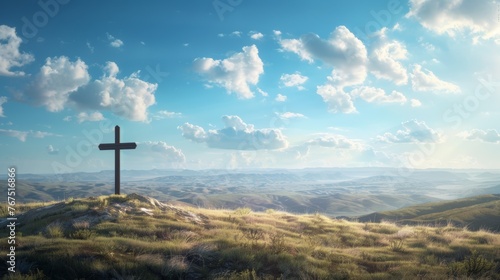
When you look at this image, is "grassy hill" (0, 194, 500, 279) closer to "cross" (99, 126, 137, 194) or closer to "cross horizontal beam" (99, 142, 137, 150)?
"cross" (99, 126, 137, 194)

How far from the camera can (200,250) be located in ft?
38.2

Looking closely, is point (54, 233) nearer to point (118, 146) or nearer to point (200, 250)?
point (200, 250)

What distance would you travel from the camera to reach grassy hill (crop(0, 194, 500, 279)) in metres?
9.77

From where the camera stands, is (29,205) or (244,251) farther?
(29,205)

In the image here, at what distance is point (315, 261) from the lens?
11969 mm

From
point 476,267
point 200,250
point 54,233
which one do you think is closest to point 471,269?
point 476,267

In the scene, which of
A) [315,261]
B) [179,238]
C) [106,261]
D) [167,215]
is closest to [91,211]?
[167,215]

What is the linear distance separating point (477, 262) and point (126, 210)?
663 inches

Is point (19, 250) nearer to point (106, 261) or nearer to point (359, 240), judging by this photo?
point (106, 261)

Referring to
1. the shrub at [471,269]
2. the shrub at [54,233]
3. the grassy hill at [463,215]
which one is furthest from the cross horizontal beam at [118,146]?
the grassy hill at [463,215]

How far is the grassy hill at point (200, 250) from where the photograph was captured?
385 inches

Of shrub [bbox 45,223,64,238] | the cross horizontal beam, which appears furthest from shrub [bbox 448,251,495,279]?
the cross horizontal beam

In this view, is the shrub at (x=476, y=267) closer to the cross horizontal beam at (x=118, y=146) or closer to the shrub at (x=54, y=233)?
the shrub at (x=54, y=233)

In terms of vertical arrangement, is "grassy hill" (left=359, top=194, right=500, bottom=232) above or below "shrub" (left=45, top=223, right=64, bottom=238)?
below
